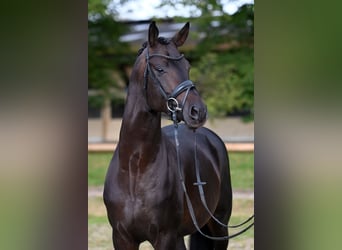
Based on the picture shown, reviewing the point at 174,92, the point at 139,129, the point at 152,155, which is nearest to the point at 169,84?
the point at 174,92

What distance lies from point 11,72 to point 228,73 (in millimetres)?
8099

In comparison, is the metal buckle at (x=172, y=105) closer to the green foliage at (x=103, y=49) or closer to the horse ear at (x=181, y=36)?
the horse ear at (x=181, y=36)

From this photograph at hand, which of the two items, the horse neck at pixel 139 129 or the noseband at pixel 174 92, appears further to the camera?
the horse neck at pixel 139 129

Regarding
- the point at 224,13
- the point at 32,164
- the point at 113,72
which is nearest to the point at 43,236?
the point at 32,164

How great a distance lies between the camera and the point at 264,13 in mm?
1751

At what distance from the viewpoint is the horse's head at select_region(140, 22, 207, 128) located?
2434 millimetres

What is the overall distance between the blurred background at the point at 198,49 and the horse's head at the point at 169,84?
4351 millimetres

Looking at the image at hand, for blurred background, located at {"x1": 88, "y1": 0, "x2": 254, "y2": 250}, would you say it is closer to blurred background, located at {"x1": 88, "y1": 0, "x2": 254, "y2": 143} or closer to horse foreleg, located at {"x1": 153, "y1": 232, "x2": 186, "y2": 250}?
blurred background, located at {"x1": 88, "y1": 0, "x2": 254, "y2": 143}

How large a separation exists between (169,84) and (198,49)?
708 centimetres

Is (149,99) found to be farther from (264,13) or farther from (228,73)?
(228,73)

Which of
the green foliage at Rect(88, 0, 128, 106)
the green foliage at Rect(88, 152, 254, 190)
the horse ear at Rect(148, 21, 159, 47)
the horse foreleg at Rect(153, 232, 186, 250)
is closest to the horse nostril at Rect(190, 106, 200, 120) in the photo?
the horse ear at Rect(148, 21, 159, 47)

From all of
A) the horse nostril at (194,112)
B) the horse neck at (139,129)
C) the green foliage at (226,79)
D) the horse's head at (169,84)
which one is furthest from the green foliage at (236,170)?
the horse nostril at (194,112)

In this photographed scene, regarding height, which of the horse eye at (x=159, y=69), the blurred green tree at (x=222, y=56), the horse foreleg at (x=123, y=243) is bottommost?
the horse foreleg at (x=123, y=243)

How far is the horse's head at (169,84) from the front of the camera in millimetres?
2434
